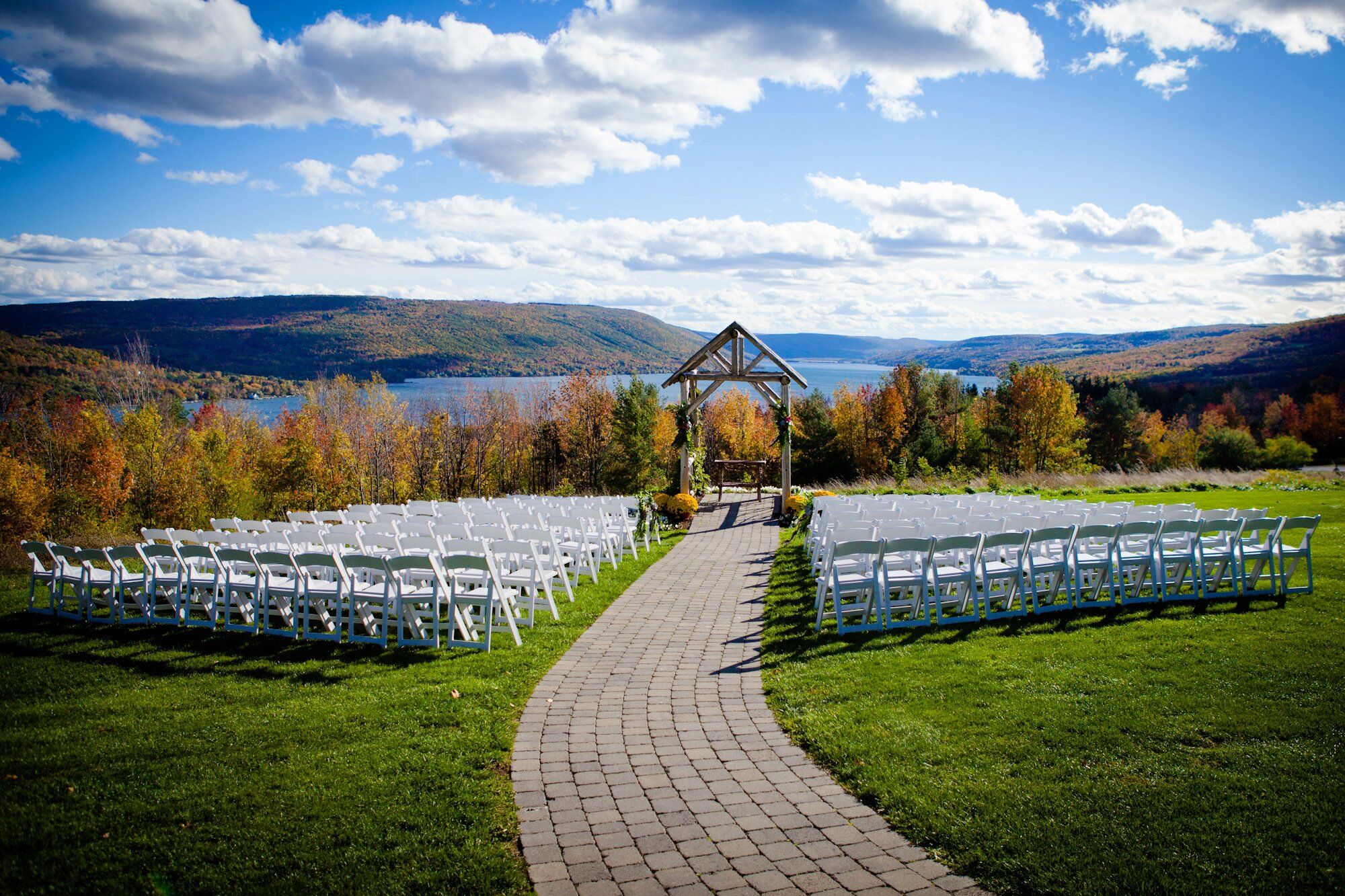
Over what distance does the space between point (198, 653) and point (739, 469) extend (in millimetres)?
15138

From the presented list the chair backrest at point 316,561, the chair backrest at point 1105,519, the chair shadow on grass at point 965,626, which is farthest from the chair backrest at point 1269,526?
the chair backrest at point 316,561

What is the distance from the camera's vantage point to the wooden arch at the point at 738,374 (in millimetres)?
16375

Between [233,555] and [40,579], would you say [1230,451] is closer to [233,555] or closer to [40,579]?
[233,555]

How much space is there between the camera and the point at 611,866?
3254 mm

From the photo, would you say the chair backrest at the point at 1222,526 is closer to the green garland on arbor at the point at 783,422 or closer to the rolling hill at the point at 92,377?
the green garland on arbor at the point at 783,422

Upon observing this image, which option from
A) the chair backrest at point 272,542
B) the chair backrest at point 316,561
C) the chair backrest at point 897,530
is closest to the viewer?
the chair backrest at point 316,561

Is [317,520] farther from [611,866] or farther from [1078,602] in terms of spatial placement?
[1078,602]

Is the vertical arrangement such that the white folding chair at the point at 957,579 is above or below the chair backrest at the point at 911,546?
below

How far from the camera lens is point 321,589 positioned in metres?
7.01

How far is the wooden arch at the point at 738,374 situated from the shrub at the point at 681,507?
1167 mm

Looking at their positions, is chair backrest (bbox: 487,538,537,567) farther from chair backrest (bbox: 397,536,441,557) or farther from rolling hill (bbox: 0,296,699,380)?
rolling hill (bbox: 0,296,699,380)

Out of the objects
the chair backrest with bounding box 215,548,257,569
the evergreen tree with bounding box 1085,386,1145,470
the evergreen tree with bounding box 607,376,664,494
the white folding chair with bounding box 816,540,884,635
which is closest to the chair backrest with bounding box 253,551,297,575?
the chair backrest with bounding box 215,548,257,569

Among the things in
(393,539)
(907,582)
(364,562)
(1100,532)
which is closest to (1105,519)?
(1100,532)

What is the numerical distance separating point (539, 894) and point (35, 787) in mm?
3160
